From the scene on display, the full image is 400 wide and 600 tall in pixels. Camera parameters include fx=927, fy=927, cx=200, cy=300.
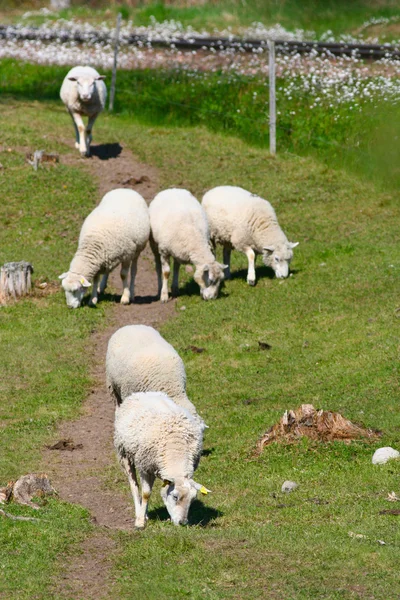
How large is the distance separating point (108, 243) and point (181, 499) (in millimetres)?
7713

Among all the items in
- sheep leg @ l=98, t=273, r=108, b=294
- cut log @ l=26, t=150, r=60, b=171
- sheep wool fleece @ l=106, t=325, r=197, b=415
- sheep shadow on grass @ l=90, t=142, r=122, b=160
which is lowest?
sheep leg @ l=98, t=273, r=108, b=294

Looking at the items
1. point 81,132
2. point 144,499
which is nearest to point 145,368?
point 144,499

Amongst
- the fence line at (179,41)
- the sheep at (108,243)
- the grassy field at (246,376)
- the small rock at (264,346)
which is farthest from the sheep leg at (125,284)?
the fence line at (179,41)

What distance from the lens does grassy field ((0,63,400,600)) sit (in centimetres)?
619

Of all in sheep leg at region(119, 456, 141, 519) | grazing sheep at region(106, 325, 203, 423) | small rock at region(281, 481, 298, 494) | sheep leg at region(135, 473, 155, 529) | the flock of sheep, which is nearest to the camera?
sheep leg at region(135, 473, 155, 529)

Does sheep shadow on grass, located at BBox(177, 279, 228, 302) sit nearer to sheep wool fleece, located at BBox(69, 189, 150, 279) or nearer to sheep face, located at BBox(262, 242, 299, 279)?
sheep face, located at BBox(262, 242, 299, 279)

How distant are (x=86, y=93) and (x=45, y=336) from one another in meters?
9.00

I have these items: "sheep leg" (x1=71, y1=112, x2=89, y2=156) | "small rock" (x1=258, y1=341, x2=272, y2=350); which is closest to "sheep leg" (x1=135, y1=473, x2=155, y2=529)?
"small rock" (x1=258, y1=341, x2=272, y2=350)

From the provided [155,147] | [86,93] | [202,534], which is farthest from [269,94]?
[202,534]

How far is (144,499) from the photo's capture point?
→ 7.52 metres

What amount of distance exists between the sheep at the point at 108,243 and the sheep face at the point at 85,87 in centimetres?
674

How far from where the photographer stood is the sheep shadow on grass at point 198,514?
7.52 meters

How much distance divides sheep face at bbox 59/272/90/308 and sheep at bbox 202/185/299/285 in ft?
8.86

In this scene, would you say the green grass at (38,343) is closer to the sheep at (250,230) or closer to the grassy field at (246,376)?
the grassy field at (246,376)
